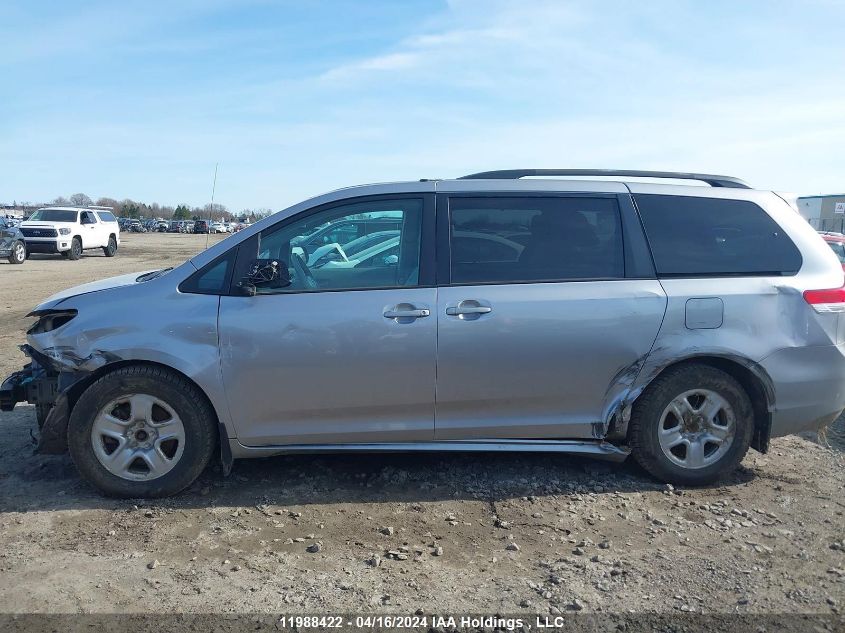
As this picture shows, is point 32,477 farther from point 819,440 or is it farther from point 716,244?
point 819,440

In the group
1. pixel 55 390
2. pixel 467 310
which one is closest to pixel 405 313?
pixel 467 310

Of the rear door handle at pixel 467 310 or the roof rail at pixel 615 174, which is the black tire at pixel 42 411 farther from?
the roof rail at pixel 615 174

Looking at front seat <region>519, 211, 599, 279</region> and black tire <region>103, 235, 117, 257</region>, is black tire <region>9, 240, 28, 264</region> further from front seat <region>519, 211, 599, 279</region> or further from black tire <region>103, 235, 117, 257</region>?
front seat <region>519, 211, 599, 279</region>

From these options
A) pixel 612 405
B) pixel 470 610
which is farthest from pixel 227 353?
pixel 612 405

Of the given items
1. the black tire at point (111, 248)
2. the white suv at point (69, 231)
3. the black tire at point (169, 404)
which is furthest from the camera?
the black tire at point (111, 248)

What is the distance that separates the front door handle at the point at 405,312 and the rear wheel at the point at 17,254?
22894 mm

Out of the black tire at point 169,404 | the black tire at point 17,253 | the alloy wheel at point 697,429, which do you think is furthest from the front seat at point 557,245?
the black tire at point 17,253

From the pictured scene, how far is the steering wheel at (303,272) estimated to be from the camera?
4109mm

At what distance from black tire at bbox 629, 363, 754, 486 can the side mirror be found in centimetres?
235

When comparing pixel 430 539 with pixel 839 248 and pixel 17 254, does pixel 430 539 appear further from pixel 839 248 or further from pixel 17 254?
pixel 17 254

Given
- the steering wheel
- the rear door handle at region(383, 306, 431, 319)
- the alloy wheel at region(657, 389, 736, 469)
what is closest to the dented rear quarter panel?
the alloy wheel at region(657, 389, 736, 469)

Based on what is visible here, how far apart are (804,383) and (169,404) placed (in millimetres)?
3911

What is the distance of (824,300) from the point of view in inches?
170

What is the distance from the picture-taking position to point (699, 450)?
432 cm
